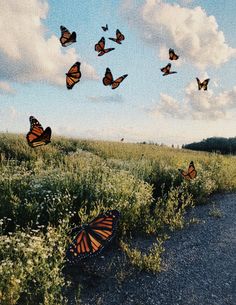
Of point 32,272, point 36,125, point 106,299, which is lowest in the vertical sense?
point 106,299

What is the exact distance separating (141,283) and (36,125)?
313 centimetres

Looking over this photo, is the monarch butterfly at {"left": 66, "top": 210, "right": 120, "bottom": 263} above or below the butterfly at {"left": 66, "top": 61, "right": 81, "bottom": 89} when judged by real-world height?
below

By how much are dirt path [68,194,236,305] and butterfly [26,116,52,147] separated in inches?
90.5

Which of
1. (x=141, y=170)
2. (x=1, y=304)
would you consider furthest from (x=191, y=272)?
(x=141, y=170)

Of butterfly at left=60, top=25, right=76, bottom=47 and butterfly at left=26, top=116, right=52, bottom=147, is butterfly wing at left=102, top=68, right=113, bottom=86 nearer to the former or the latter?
butterfly at left=60, top=25, right=76, bottom=47

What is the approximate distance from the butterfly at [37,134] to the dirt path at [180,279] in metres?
2.30

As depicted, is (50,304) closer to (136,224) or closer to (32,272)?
(32,272)

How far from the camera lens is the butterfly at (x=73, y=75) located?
8.08m

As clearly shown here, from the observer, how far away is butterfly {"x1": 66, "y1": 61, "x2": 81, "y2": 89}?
8.08 metres

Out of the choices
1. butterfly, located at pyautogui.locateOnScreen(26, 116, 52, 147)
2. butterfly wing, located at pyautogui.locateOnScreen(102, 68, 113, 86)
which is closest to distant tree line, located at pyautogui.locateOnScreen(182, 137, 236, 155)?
butterfly wing, located at pyautogui.locateOnScreen(102, 68, 113, 86)

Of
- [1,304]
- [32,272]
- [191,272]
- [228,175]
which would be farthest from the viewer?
[228,175]

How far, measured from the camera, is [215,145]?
38.1 m

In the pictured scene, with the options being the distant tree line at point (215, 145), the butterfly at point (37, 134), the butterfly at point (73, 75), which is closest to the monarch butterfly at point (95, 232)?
the butterfly at point (37, 134)

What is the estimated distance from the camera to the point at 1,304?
17.5ft
